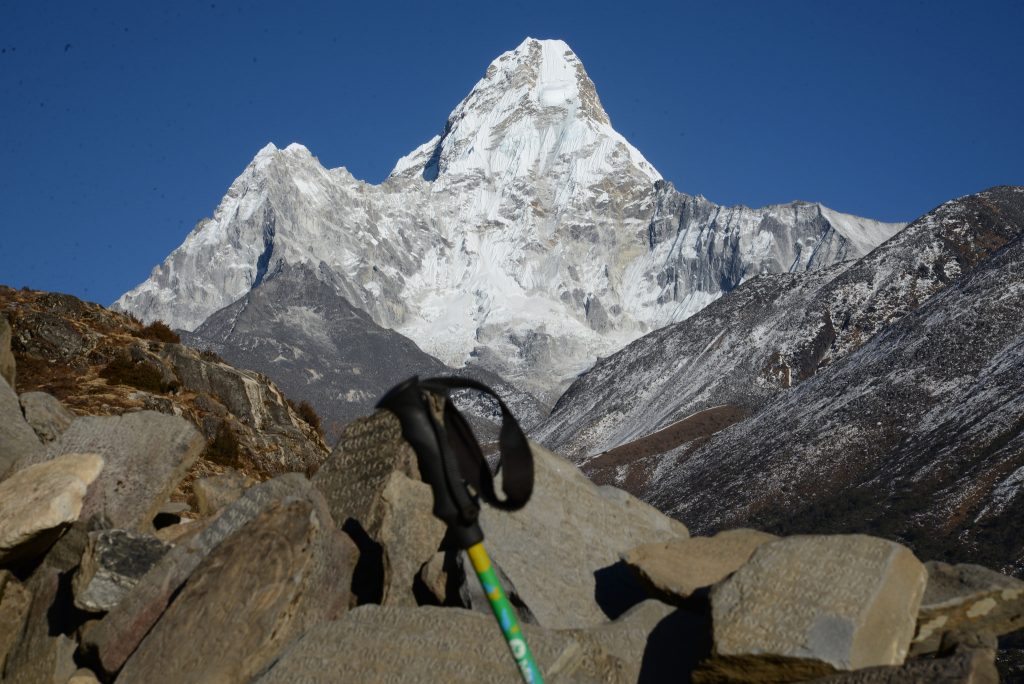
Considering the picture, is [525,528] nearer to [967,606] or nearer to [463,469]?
[967,606]

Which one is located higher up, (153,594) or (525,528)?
(153,594)

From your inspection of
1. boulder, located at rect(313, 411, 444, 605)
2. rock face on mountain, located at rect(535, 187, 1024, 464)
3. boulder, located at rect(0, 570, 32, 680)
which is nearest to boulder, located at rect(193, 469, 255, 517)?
boulder, located at rect(313, 411, 444, 605)

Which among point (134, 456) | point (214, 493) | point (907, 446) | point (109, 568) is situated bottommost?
point (907, 446)

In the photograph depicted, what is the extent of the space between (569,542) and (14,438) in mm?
7118

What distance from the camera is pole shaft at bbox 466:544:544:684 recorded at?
541 cm

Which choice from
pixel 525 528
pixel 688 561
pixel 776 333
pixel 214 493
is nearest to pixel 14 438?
pixel 214 493

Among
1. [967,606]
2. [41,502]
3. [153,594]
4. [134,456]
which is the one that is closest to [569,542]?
[967,606]

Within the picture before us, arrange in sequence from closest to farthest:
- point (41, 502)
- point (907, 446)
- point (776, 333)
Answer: point (41, 502) → point (907, 446) → point (776, 333)

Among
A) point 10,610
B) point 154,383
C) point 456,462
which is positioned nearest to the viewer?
point 456,462

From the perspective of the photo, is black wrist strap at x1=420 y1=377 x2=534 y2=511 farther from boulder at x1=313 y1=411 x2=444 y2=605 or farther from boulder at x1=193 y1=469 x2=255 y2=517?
boulder at x1=193 y1=469 x2=255 y2=517

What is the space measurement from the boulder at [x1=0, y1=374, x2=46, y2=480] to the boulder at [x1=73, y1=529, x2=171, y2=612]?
100 inches

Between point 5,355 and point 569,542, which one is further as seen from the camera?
point 5,355

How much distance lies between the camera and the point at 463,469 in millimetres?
5551

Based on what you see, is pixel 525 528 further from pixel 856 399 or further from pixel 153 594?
pixel 856 399
